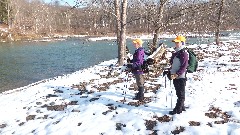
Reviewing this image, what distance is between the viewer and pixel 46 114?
38.2ft

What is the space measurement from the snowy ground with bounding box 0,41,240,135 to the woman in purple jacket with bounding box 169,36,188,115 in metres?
0.40

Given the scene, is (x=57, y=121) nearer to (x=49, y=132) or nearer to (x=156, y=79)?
(x=49, y=132)

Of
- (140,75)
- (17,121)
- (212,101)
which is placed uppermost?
(140,75)

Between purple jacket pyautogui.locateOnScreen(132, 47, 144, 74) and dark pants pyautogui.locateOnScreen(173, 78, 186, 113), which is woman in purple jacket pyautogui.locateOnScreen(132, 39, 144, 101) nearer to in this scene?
purple jacket pyautogui.locateOnScreen(132, 47, 144, 74)

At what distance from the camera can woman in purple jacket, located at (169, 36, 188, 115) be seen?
9.59m

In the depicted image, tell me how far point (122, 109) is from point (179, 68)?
8.93 ft

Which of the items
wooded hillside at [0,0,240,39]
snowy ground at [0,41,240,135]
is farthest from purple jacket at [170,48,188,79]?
wooded hillside at [0,0,240,39]

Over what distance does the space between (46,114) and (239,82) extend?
349 inches

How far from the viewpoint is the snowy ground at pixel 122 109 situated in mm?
9297

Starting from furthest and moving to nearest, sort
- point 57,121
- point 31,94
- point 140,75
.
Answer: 1. point 31,94
2. point 140,75
3. point 57,121

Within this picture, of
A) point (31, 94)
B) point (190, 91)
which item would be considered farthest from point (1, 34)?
point (190, 91)

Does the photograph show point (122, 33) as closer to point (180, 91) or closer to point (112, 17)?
point (180, 91)

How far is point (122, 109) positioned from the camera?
10977mm

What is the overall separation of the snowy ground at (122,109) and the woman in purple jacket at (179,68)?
40cm
